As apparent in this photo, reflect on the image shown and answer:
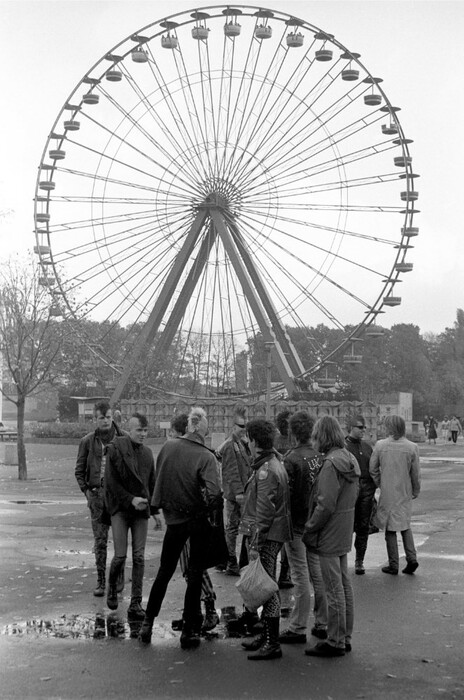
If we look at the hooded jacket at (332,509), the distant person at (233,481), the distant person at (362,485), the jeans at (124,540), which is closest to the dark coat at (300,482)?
the hooded jacket at (332,509)

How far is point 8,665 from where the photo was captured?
7.61 m

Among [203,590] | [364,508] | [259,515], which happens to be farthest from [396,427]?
[259,515]

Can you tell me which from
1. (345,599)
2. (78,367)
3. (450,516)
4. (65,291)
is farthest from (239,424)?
(78,367)

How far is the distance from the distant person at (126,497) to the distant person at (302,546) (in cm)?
122

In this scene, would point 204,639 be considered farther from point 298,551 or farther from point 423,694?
point 423,694

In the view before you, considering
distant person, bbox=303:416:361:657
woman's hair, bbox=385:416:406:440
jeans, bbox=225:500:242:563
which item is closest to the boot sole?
distant person, bbox=303:416:361:657

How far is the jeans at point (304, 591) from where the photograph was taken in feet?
28.3

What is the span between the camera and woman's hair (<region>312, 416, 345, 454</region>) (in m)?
8.45

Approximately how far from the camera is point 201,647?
8266 mm

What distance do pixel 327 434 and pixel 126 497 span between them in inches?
77.1

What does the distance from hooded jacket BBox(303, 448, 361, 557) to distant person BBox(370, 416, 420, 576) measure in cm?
377

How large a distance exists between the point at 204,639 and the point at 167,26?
37.2 m

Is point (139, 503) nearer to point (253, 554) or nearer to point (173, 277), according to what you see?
point (253, 554)

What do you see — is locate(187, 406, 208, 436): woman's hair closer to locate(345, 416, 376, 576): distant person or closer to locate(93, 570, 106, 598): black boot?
locate(93, 570, 106, 598): black boot
